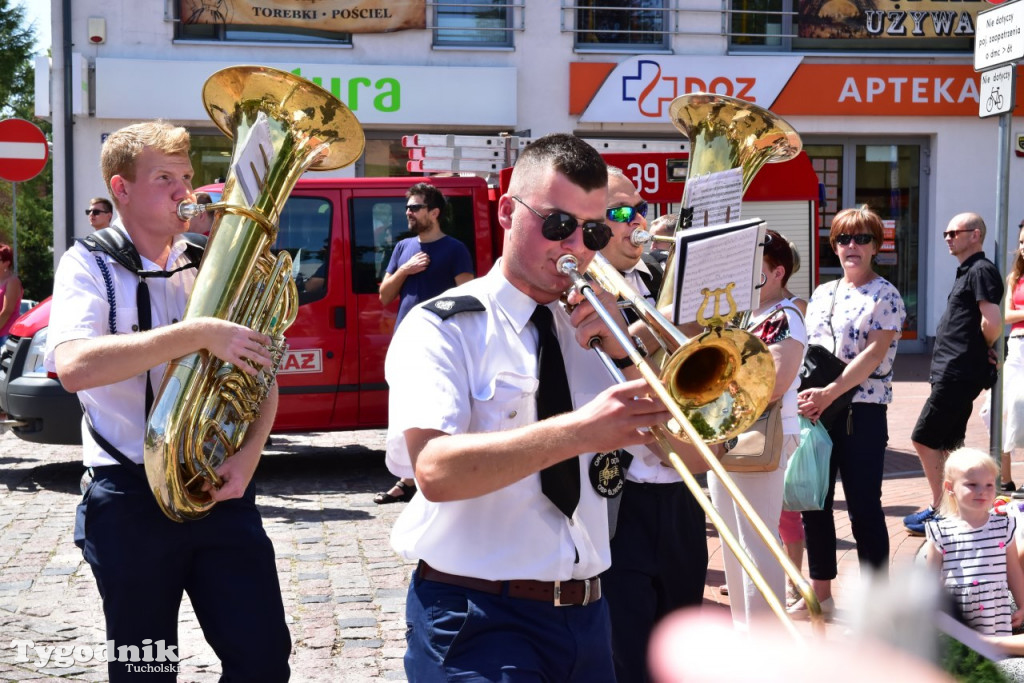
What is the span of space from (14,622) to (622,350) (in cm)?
394

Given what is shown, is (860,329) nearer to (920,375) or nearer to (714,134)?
(714,134)

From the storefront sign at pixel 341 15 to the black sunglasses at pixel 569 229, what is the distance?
14792 mm

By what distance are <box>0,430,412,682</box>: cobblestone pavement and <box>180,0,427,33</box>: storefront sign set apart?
8.55 metres

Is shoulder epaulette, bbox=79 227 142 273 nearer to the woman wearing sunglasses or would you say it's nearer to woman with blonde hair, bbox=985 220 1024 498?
the woman wearing sunglasses

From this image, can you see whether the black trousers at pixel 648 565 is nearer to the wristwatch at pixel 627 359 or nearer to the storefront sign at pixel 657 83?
the wristwatch at pixel 627 359

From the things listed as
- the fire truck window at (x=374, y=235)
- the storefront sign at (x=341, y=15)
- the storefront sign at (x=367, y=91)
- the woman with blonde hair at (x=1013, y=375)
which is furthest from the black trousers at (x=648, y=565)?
the storefront sign at (x=341, y=15)

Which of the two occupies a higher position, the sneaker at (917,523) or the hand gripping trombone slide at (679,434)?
the hand gripping trombone slide at (679,434)

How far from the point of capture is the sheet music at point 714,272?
7.78ft

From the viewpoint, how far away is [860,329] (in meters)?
5.74

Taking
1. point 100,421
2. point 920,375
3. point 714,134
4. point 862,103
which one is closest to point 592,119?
point 862,103

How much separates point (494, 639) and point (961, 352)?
5.61 meters

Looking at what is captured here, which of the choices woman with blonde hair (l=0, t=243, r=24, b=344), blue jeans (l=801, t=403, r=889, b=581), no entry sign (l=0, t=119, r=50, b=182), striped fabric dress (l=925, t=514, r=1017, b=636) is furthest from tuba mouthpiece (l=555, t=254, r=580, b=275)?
no entry sign (l=0, t=119, r=50, b=182)

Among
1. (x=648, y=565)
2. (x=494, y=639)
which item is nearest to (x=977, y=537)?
(x=648, y=565)

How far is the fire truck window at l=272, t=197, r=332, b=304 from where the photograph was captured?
8945 millimetres
